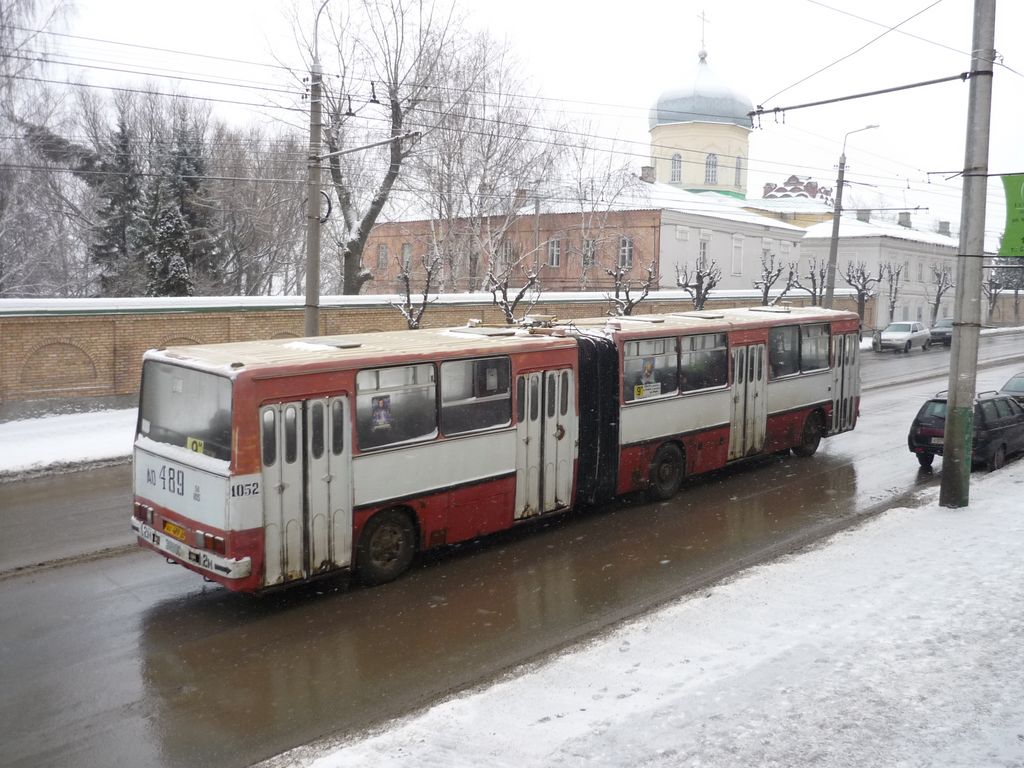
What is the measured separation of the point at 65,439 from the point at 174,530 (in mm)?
10440

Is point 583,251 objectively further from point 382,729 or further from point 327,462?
point 382,729

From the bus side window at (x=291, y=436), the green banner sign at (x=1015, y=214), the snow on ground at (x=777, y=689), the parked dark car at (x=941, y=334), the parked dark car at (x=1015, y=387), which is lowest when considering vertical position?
the snow on ground at (x=777, y=689)

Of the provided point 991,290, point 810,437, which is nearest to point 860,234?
point 991,290

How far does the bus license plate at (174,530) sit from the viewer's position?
9.07 metres

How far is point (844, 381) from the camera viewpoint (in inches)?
695

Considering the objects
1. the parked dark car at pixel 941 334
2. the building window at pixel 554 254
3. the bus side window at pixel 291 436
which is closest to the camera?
the bus side window at pixel 291 436

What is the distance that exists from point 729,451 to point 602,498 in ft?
10.4

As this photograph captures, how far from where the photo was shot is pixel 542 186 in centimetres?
3831

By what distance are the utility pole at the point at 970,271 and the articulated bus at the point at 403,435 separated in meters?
3.29

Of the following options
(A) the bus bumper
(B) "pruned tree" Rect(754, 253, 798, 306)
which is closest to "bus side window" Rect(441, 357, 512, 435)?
(A) the bus bumper

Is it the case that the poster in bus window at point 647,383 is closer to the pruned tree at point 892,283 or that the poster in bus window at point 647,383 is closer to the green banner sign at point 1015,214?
the green banner sign at point 1015,214

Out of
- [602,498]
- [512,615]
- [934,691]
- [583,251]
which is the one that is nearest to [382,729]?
[512,615]

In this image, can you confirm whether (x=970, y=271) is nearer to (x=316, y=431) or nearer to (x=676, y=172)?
(x=316, y=431)

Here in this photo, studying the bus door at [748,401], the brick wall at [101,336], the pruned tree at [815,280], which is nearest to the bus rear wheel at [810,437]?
the bus door at [748,401]
